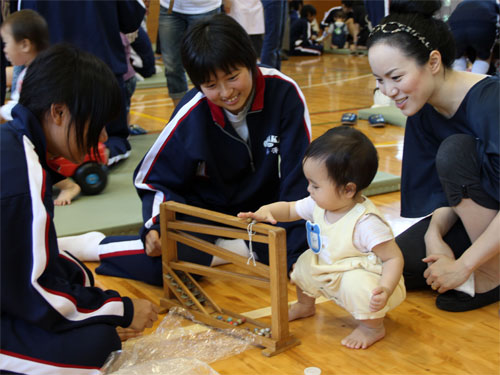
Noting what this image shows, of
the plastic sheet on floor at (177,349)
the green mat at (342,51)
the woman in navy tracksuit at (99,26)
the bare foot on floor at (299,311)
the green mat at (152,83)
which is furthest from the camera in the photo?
the green mat at (342,51)

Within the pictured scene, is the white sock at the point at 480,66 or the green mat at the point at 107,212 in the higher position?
the white sock at the point at 480,66

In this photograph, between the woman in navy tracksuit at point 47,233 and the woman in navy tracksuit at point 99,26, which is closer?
the woman in navy tracksuit at point 47,233

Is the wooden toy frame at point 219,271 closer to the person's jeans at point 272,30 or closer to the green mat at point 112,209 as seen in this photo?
the green mat at point 112,209

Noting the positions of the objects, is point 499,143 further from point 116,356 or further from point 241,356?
point 116,356

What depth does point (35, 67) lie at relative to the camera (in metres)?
1.14

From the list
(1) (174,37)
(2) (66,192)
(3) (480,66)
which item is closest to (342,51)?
(3) (480,66)

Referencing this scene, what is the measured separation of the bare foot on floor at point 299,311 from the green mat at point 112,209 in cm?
69

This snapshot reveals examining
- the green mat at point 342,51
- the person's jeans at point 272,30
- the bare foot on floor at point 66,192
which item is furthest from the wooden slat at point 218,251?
the green mat at point 342,51

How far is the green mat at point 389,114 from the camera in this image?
11.3 feet

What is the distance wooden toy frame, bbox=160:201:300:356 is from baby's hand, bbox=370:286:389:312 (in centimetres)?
17

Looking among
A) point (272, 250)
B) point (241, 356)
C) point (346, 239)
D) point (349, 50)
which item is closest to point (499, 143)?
point (346, 239)

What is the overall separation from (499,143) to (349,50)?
8.48 metres

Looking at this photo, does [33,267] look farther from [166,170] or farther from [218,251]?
[166,170]

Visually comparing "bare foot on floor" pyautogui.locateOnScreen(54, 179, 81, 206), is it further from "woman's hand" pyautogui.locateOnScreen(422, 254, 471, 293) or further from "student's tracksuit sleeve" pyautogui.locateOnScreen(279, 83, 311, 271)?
"woman's hand" pyautogui.locateOnScreen(422, 254, 471, 293)
